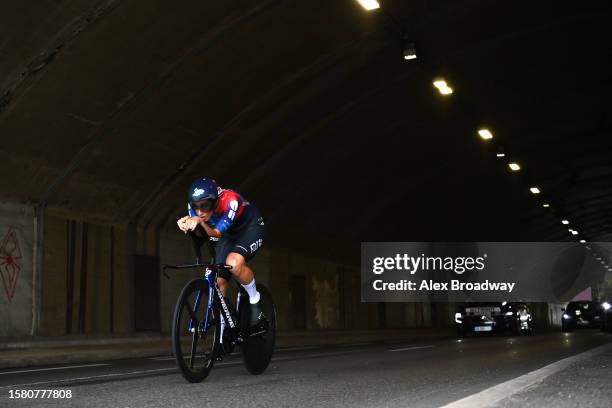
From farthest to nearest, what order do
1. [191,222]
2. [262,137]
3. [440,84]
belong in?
1. [262,137]
2. [440,84]
3. [191,222]

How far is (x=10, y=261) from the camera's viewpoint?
46.9 feet

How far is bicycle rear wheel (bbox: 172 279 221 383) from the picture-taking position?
632 cm

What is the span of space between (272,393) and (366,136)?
54.6ft

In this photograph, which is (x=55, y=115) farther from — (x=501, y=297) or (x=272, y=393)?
(x=501, y=297)

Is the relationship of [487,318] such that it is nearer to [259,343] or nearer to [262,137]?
[262,137]

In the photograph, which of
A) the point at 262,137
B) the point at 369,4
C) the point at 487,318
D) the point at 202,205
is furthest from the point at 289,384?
the point at 487,318

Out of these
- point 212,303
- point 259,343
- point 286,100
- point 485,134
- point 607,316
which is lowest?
point 607,316

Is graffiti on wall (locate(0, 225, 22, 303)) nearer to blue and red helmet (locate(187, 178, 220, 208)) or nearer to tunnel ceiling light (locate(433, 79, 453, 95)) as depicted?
blue and red helmet (locate(187, 178, 220, 208))

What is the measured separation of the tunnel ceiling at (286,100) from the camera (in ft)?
41.3

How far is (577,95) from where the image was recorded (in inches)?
880

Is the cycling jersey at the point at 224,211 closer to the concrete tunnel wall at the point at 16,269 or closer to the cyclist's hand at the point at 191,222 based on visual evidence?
the cyclist's hand at the point at 191,222

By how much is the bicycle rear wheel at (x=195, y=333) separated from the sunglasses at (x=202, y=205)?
0.63 m

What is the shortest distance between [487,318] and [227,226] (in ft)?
64.1

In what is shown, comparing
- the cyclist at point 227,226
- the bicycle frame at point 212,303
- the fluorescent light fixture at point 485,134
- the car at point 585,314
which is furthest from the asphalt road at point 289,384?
the car at point 585,314
